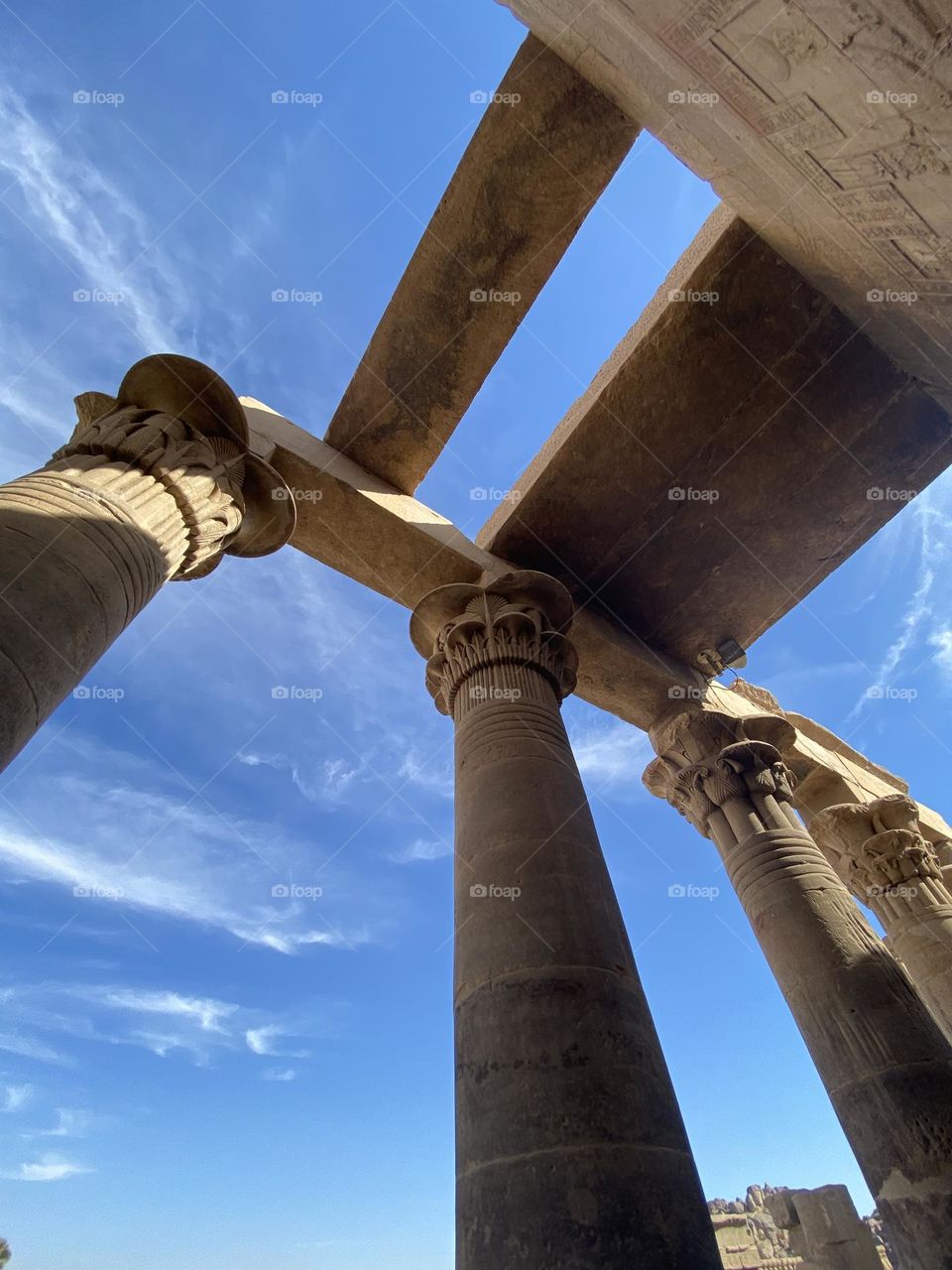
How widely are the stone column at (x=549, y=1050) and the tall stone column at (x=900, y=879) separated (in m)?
5.92

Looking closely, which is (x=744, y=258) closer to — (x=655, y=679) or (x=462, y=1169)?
(x=655, y=679)

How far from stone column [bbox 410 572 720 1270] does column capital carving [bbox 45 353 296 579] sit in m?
2.49

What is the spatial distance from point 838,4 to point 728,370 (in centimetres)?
391

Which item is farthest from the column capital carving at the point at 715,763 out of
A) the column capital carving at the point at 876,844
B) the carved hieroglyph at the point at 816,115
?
the carved hieroglyph at the point at 816,115

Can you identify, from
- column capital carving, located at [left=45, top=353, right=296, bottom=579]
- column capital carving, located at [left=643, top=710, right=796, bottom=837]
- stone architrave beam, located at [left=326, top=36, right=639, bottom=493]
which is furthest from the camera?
column capital carving, located at [left=643, top=710, right=796, bottom=837]

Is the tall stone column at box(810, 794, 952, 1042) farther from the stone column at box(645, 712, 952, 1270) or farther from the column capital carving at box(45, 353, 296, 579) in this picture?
the column capital carving at box(45, 353, 296, 579)

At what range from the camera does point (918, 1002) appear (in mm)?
5664

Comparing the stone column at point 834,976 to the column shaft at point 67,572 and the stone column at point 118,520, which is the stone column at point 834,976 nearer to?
the stone column at point 118,520

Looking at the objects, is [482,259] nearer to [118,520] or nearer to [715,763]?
[118,520]

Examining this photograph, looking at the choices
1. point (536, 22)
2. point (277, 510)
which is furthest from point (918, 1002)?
point (536, 22)

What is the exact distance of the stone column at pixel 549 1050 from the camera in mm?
2494

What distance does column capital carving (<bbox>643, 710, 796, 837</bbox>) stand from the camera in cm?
739

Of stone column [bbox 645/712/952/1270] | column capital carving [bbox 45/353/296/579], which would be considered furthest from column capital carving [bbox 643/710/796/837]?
column capital carving [bbox 45/353/296/579]

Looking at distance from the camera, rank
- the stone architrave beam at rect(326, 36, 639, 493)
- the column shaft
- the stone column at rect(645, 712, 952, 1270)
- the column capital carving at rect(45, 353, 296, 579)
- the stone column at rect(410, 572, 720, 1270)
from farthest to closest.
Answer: the stone architrave beam at rect(326, 36, 639, 493) → the stone column at rect(645, 712, 952, 1270) → the column capital carving at rect(45, 353, 296, 579) → the column shaft → the stone column at rect(410, 572, 720, 1270)
